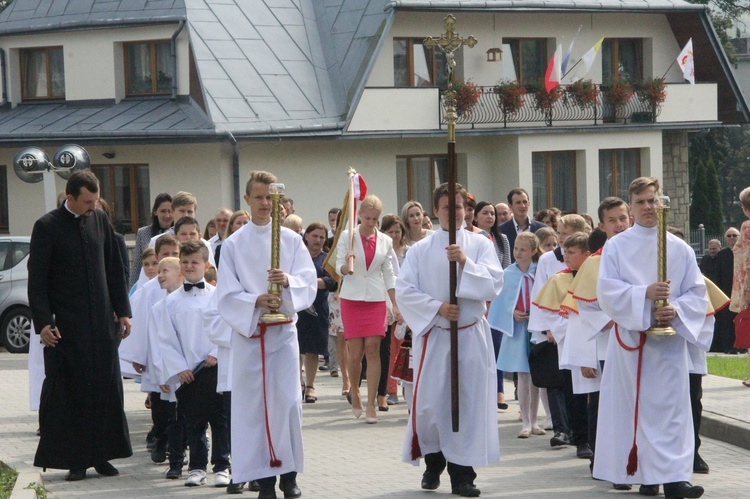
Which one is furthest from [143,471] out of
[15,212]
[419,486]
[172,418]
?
[15,212]

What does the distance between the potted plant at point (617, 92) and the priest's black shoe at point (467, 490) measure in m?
24.1

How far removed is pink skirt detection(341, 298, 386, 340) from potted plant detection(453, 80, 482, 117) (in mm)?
16974

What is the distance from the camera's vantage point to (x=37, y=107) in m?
29.3

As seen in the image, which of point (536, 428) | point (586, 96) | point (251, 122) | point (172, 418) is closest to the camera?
point (172, 418)

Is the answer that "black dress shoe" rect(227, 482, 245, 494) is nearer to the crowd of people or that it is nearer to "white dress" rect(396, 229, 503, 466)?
the crowd of people

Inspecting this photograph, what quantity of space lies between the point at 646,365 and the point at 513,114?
22.5 metres

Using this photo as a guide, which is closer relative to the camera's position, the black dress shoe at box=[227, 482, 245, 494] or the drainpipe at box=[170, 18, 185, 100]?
the black dress shoe at box=[227, 482, 245, 494]

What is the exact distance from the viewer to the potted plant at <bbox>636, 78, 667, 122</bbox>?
106 feet

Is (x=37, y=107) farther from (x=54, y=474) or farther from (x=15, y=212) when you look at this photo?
(x=54, y=474)

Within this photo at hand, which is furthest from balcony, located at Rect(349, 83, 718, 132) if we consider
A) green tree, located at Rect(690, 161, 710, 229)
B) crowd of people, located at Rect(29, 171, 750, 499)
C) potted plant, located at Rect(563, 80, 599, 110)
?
crowd of people, located at Rect(29, 171, 750, 499)

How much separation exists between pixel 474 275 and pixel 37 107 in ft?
73.2

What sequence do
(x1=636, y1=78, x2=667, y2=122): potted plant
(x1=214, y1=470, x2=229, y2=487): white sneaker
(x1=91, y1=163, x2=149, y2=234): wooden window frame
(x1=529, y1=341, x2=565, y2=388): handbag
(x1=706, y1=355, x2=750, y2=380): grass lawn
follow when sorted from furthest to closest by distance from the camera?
1. (x1=636, y1=78, x2=667, y2=122): potted plant
2. (x1=91, y1=163, x2=149, y2=234): wooden window frame
3. (x1=706, y1=355, x2=750, y2=380): grass lawn
4. (x1=529, y1=341, x2=565, y2=388): handbag
5. (x1=214, y1=470, x2=229, y2=487): white sneaker

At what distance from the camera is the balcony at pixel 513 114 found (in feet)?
94.7

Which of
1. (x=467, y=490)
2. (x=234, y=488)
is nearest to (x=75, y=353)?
(x=234, y=488)
